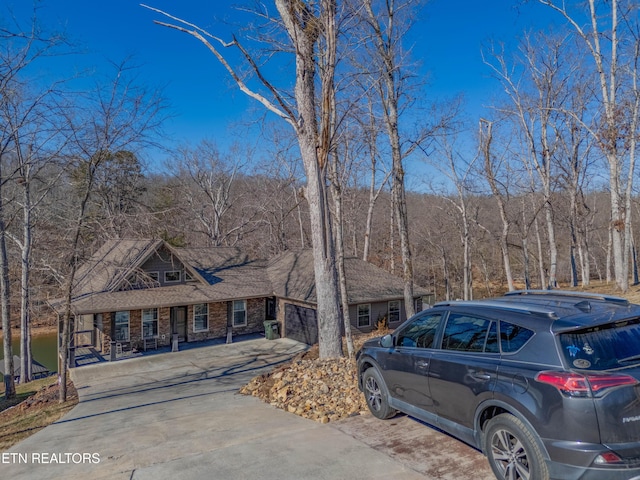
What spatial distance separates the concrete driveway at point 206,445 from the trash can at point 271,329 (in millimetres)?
8919

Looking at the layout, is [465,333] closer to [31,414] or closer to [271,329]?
[31,414]

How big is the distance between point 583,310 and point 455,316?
1.30 meters

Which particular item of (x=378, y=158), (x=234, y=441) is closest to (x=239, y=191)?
(x=378, y=158)

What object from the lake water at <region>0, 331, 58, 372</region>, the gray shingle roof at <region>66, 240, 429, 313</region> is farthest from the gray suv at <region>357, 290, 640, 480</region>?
the lake water at <region>0, 331, 58, 372</region>

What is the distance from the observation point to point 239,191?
37.0 metres

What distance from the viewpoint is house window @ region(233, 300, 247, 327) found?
65.6ft

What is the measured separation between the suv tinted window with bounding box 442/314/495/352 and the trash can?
15.1 metres

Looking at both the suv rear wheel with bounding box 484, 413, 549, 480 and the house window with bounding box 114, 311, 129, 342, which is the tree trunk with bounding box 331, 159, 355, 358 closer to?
the suv rear wheel with bounding box 484, 413, 549, 480

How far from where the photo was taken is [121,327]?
677 inches

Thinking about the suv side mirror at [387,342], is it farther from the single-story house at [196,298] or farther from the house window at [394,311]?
the house window at [394,311]

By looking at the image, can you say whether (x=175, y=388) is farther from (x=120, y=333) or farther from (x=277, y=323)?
(x=277, y=323)

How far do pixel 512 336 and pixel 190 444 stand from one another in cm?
431

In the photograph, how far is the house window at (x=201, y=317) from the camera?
1902 cm

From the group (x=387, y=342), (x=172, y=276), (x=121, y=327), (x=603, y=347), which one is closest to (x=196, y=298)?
(x=172, y=276)
